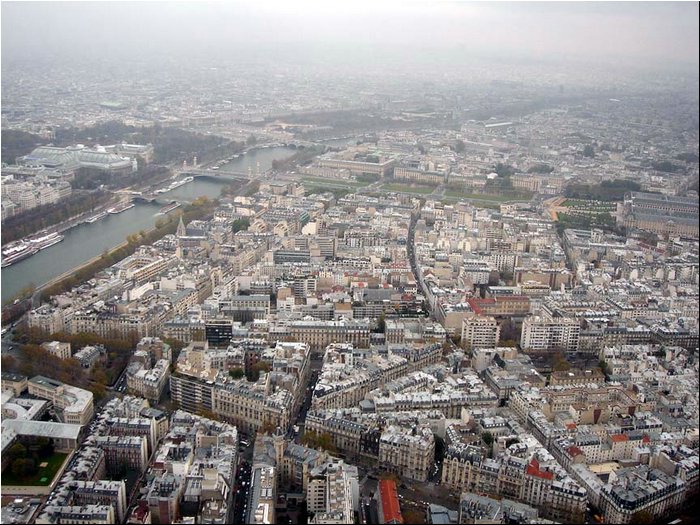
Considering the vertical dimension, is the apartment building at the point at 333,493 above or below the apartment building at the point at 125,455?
above

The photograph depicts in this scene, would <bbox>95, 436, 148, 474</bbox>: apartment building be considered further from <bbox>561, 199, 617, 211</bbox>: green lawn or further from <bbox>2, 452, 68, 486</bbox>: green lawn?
<bbox>561, 199, 617, 211</bbox>: green lawn

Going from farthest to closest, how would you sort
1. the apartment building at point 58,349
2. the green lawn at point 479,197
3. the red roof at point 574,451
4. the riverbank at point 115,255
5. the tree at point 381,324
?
1. the green lawn at point 479,197
2. the riverbank at point 115,255
3. the tree at point 381,324
4. the apartment building at point 58,349
5. the red roof at point 574,451

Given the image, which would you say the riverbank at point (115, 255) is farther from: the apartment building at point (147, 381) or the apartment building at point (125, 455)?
the apartment building at point (125, 455)

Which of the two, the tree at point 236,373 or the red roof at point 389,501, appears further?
the tree at point 236,373

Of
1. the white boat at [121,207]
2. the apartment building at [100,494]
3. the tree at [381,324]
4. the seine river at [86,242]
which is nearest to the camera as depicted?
the apartment building at [100,494]

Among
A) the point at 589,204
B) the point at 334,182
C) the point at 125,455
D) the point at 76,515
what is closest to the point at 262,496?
the point at 76,515

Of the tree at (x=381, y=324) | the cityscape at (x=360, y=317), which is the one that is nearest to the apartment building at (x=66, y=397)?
the cityscape at (x=360, y=317)

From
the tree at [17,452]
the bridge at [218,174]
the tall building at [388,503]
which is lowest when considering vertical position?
the bridge at [218,174]
